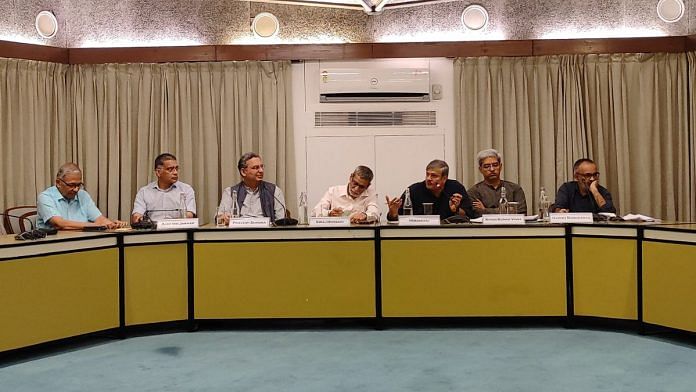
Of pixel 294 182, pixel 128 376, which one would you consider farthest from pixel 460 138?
pixel 128 376

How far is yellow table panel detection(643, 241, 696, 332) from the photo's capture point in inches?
168

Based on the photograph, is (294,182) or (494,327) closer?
(494,327)

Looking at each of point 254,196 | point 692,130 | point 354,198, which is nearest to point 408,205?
point 354,198

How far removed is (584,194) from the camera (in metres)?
5.54

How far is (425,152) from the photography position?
22.4 feet

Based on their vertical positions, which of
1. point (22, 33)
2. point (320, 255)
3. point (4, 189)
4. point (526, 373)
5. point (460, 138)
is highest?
point (22, 33)

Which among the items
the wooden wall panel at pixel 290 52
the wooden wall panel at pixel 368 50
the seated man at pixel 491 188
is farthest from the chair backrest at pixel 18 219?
the seated man at pixel 491 188

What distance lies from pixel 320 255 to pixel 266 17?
2.91 meters

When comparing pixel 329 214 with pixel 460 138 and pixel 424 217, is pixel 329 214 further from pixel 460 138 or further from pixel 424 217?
pixel 460 138

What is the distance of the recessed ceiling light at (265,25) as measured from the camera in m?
6.77

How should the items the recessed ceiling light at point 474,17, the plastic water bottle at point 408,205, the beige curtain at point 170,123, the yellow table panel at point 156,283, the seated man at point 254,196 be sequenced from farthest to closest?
the recessed ceiling light at point 474,17, the beige curtain at point 170,123, the seated man at point 254,196, the plastic water bottle at point 408,205, the yellow table panel at point 156,283

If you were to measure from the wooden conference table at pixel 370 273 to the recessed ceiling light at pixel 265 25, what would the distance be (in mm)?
2601

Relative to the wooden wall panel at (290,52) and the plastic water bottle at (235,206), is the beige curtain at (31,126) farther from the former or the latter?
the plastic water bottle at (235,206)

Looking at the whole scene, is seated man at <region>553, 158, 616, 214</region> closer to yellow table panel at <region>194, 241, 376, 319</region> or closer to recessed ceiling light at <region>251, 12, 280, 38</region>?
yellow table panel at <region>194, 241, 376, 319</region>
